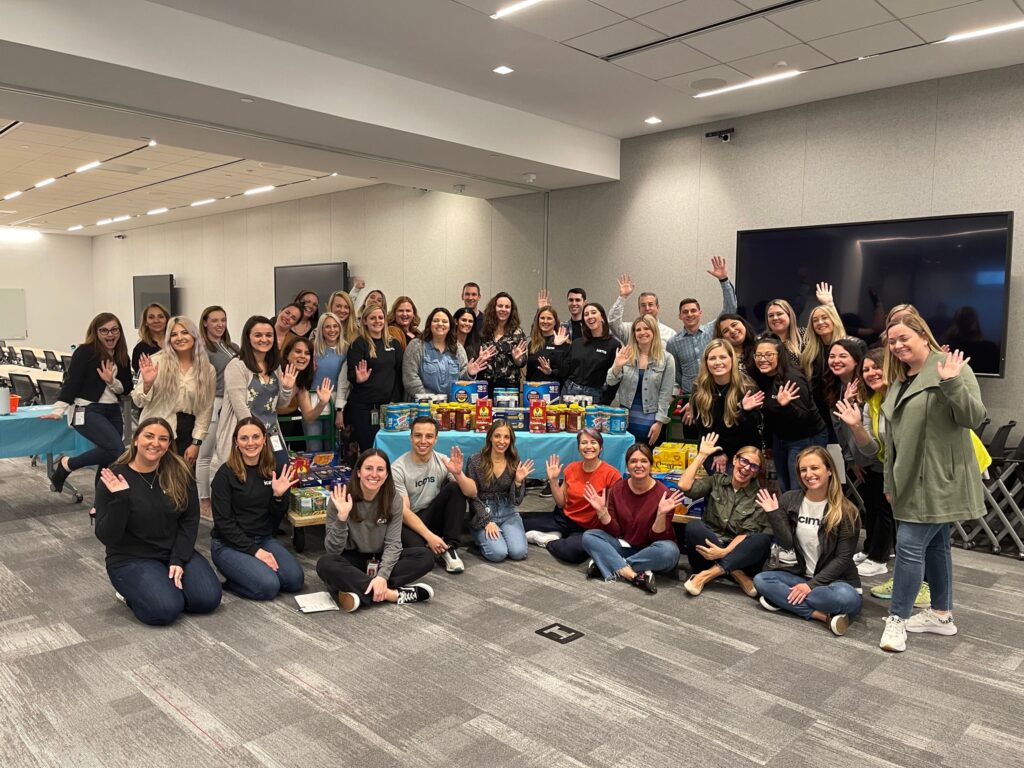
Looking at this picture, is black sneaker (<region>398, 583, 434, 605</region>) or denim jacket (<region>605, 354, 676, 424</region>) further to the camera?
denim jacket (<region>605, 354, 676, 424</region>)

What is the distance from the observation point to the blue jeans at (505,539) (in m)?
4.81

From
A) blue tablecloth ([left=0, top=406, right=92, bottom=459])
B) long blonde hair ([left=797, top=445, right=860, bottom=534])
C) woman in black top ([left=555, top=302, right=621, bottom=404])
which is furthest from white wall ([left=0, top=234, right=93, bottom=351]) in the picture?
long blonde hair ([left=797, top=445, right=860, bottom=534])

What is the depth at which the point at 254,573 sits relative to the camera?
4047 mm

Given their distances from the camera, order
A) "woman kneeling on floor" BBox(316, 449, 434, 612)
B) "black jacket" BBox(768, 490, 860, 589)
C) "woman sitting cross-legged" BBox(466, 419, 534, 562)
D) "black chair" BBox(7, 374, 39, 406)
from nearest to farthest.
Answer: "black jacket" BBox(768, 490, 860, 589) < "woman kneeling on floor" BBox(316, 449, 434, 612) < "woman sitting cross-legged" BBox(466, 419, 534, 562) < "black chair" BBox(7, 374, 39, 406)

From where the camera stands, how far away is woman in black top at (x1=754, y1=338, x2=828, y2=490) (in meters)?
4.74

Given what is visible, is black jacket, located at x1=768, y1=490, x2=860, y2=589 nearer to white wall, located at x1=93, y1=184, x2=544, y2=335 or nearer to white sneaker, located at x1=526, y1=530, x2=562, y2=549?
white sneaker, located at x1=526, y1=530, x2=562, y2=549

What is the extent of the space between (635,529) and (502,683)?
1667mm

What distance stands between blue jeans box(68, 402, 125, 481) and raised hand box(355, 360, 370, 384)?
5.96 feet

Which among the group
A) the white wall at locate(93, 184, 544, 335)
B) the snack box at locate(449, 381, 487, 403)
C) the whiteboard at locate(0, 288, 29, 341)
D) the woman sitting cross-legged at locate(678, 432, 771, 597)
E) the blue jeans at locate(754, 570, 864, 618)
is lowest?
the blue jeans at locate(754, 570, 864, 618)

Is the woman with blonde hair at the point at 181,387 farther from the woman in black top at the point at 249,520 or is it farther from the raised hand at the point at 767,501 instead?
the raised hand at the point at 767,501

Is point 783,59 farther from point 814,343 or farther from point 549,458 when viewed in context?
point 549,458

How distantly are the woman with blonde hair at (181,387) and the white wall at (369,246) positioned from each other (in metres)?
4.79

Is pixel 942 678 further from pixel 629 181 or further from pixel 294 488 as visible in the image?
pixel 629 181

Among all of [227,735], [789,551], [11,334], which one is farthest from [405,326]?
[11,334]
